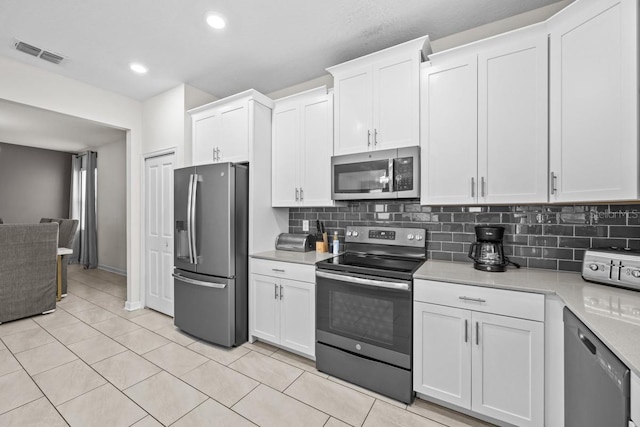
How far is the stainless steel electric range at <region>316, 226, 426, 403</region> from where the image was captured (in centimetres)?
184

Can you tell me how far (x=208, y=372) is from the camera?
7.25ft

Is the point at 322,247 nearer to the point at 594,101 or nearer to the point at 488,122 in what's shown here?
the point at 488,122

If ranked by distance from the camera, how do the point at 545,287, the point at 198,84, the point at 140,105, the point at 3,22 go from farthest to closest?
the point at 140,105
the point at 198,84
the point at 3,22
the point at 545,287

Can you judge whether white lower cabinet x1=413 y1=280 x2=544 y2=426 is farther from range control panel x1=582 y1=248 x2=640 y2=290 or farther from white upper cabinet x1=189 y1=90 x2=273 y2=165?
white upper cabinet x1=189 y1=90 x2=273 y2=165

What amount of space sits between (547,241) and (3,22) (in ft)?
14.7

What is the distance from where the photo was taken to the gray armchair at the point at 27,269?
317 cm

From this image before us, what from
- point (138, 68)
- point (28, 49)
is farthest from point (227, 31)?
point (28, 49)

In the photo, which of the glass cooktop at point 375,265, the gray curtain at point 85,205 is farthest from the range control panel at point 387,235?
the gray curtain at point 85,205

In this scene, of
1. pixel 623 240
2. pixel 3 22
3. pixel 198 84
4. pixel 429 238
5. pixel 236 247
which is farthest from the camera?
pixel 198 84

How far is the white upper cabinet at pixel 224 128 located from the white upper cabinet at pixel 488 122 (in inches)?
66.0

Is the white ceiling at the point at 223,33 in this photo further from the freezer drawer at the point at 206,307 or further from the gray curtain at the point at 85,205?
the gray curtain at the point at 85,205

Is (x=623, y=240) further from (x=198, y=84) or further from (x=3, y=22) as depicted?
(x=3, y=22)

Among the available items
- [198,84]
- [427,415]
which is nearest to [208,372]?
[427,415]

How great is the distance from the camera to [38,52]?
2561 millimetres
